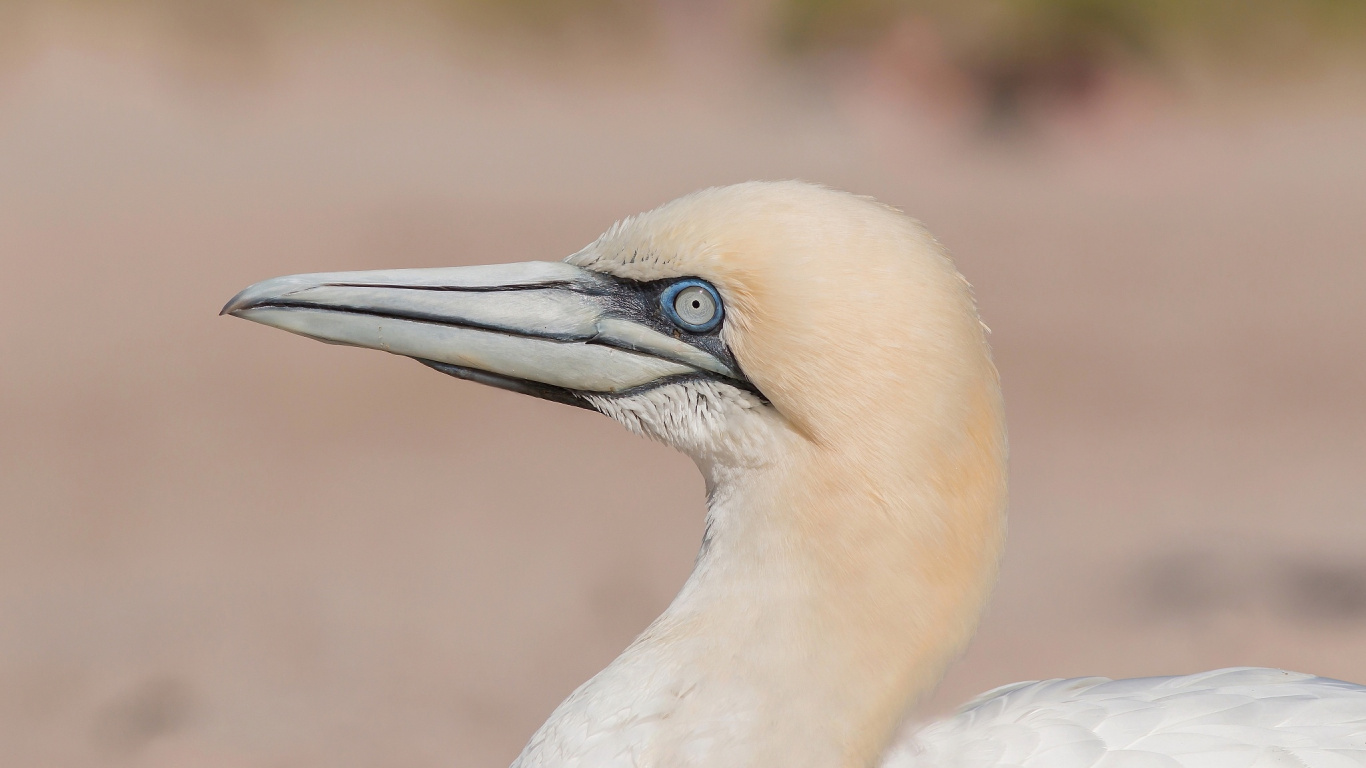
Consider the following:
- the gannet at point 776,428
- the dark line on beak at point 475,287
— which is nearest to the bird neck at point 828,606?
the gannet at point 776,428

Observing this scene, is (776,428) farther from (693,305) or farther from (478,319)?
(478,319)

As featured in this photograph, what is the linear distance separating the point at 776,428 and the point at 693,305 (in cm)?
23

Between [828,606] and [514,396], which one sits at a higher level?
[828,606]

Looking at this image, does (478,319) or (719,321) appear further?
(478,319)

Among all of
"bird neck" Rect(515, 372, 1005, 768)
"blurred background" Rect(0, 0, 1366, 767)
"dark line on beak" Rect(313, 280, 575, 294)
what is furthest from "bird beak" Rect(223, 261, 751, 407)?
"blurred background" Rect(0, 0, 1366, 767)

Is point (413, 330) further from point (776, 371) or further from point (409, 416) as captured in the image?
point (409, 416)

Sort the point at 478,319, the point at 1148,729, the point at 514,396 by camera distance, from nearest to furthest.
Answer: the point at 478,319
the point at 1148,729
the point at 514,396

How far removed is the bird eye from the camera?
193 cm

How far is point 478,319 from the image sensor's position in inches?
81.0

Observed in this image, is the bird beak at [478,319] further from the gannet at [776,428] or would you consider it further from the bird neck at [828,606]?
the bird neck at [828,606]

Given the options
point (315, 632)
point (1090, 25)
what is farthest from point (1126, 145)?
point (315, 632)

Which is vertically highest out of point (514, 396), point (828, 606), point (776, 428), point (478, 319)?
point (478, 319)

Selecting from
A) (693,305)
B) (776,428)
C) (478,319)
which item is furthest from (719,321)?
(478,319)

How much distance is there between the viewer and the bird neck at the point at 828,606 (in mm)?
1844
